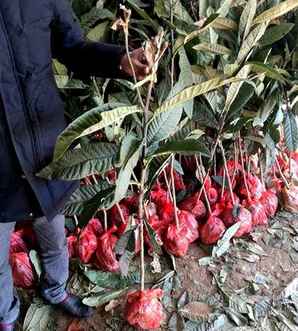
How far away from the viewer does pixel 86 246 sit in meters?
1.50

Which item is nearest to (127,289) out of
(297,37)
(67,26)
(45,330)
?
(45,330)

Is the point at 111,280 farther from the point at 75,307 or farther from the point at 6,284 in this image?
the point at 6,284

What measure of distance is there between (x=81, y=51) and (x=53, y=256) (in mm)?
595

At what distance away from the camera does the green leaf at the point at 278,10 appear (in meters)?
1.16

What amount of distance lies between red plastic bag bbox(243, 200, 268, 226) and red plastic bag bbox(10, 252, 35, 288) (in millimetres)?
798

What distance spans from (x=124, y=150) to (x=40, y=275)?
616 millimetres

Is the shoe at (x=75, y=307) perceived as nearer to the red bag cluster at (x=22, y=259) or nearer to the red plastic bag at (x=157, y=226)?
the red bag cluster at (x=22, y=259)

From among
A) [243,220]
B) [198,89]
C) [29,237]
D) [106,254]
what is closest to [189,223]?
[243,220]

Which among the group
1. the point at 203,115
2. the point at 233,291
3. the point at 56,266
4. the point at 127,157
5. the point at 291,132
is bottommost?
the point at 233,291

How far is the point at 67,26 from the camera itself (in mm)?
992

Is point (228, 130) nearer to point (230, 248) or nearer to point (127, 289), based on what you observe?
point (230, 248)

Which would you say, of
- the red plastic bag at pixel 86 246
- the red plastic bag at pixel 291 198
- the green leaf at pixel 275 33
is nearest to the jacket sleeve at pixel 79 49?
the green leaf at pixel 275 33

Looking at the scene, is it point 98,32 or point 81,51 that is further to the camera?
point 98,32

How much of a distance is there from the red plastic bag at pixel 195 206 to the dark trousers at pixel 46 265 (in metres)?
0.52
